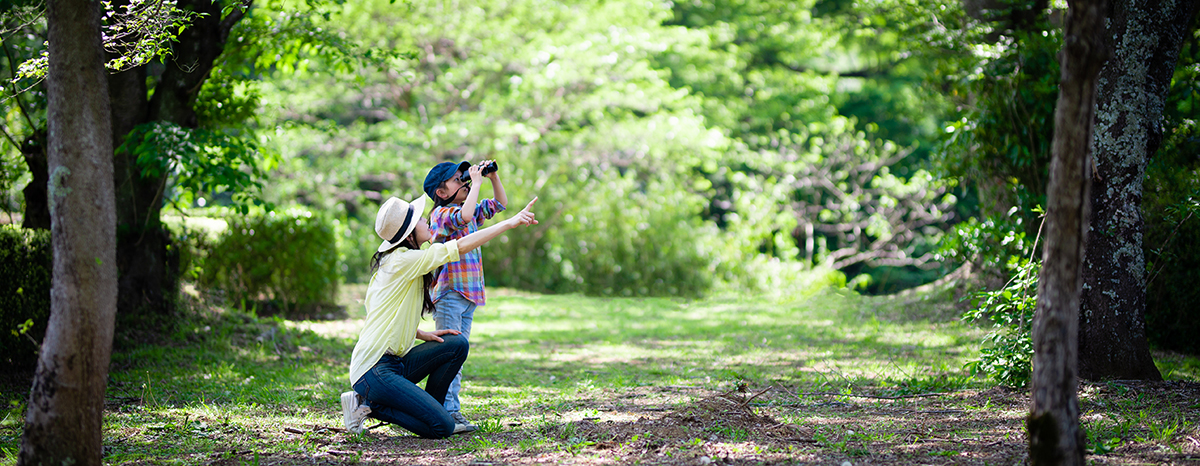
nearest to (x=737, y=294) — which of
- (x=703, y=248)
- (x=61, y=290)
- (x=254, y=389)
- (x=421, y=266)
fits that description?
(x=703, y=248)

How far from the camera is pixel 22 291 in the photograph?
17.5 ft

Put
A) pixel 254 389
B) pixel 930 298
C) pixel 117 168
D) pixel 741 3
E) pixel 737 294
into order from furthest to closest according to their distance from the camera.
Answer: pixel 741 3 < pixel 737 294 < pixel 930 298 < pixel 117 168 < pixel 254 389

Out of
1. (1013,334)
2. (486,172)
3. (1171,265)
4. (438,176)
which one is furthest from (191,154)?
(1171,265)

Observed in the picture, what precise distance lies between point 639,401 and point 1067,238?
296 centimetres

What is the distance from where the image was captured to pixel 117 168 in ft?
21.7

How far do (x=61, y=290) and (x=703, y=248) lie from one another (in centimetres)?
1153

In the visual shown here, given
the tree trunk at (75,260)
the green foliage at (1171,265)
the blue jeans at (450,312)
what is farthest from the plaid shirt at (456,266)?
the green foliage at (1171,265)

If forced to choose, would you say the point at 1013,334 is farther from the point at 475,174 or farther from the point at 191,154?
the point at 191,154

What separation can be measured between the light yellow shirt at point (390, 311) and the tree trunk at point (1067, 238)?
8.91 ft

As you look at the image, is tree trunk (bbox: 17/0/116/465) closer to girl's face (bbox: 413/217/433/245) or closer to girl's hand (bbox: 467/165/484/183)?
girl's face (bbox: 413/217/433/245)

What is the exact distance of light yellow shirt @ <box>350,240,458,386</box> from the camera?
407cm

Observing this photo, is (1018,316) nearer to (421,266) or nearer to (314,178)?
(421,266)

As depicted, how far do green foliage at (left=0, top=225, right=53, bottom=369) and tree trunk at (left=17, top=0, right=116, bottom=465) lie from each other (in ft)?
8.29

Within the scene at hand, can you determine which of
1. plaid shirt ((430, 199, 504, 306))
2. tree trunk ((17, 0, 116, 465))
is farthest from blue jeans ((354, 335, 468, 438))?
tree trunk ((17, 0, 116, 465))
